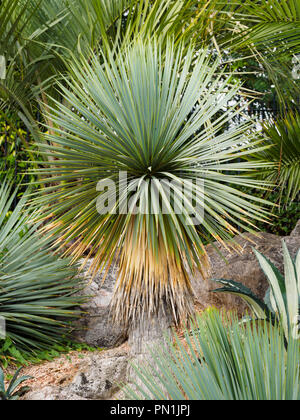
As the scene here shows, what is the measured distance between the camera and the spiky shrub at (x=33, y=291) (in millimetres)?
3404

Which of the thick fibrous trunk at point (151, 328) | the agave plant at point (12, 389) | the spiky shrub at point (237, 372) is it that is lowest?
the agave plant at point (12, 389)

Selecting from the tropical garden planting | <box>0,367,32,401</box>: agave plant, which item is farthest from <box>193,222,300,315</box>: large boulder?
<box>0,367,32,401</box>: agave plant

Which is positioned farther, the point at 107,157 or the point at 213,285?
the point at 213,285

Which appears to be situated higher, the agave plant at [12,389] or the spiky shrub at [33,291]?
the spiky shrub at [33,291]

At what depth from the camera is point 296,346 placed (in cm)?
141

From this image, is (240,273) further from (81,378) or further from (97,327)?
(81,378)

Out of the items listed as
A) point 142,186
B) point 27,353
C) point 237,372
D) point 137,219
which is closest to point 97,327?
point 27,353

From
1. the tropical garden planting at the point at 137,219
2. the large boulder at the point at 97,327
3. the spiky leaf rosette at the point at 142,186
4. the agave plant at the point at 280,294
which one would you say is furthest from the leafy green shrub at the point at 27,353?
the agave plant at the point at 280,294

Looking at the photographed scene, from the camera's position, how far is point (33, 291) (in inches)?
138

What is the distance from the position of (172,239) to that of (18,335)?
1.66 metres

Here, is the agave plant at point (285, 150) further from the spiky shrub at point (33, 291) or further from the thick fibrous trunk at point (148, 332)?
the spiky shrub at point (33, 291)

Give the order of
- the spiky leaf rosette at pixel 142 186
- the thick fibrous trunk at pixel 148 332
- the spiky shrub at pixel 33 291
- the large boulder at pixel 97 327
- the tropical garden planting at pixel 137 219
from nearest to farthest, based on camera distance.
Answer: the tropical garden planting at pixel 137 219, the spiky leaf rosette at pixel 142 186, the thick fibrous trunk at pixel 148 332, the spiky shrub at pixel 33 291, the large boulder at pixel 97 327

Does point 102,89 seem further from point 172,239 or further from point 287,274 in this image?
point 287,274

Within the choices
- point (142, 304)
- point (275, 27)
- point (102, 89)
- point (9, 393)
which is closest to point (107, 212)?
point (142, 304)
